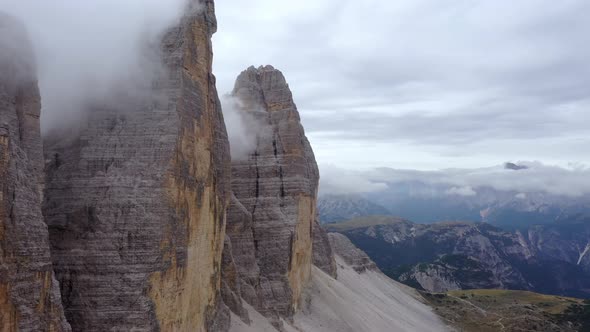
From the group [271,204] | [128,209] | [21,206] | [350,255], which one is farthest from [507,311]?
[21,206]

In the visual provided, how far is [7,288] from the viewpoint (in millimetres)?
16438

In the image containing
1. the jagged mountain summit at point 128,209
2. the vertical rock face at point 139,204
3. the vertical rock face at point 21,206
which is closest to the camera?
the vertical rock face at point 21,206

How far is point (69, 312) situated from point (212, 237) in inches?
390

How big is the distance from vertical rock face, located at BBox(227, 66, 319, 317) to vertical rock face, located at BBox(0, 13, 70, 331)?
22.3 metres

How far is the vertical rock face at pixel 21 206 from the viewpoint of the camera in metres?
16.7

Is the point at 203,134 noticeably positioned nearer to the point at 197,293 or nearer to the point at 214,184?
the point at 214,184

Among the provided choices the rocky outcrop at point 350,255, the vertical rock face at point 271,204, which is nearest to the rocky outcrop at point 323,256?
the vertical rock face at point 271,204

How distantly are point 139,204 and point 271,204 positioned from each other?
23.6 metres

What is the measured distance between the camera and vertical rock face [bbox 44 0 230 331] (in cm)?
2314

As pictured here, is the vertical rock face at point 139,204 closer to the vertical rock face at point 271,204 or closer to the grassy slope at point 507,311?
the vertical rock face at point 271,204

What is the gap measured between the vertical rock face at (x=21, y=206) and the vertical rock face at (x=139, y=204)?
3653 mm

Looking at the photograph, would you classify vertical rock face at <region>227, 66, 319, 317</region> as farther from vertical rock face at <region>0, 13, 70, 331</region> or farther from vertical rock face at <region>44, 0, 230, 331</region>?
vertical rock face at <region>0, 13, 70, 331</region>

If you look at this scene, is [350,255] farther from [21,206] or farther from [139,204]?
[21,206]

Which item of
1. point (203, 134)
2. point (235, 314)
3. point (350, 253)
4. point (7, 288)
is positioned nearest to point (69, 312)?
point (7, 288)
